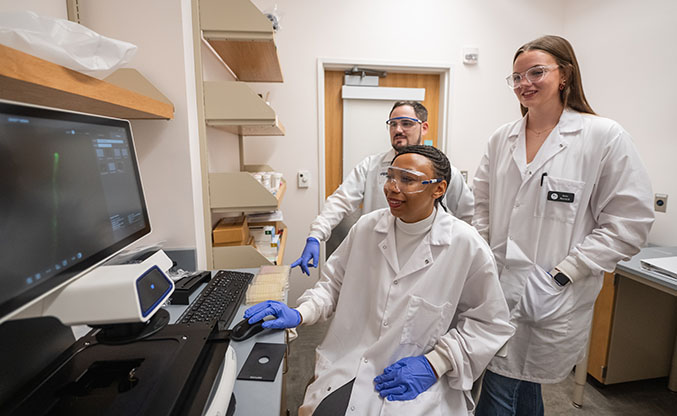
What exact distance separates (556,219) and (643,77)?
1832 mm

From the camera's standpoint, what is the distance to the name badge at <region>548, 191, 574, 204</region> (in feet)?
4.07

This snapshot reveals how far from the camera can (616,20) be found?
246cm

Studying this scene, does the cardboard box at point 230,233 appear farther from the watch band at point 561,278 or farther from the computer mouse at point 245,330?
the watch band at point 561,278

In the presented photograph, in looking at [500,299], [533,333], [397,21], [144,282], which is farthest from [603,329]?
[397,21]

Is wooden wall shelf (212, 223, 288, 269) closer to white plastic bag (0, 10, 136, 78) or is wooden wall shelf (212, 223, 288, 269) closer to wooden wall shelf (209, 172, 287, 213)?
wooden wall shelf (209, 172, 287, 213)

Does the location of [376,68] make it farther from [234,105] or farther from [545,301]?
[545,301]

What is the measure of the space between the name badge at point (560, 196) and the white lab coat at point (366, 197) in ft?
1.97

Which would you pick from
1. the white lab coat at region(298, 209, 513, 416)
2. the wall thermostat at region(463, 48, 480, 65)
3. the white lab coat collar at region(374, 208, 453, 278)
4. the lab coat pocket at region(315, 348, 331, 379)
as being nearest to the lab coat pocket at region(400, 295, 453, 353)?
the white lab coat at region(298, 209, 513, 416)

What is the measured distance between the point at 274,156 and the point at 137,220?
6.26ft

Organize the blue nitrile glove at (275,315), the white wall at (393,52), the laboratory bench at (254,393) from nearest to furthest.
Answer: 1. the laboratory bench at (254,393)
2. the blue nitrile glove at (275,315)
3. the white wall at (393,52)

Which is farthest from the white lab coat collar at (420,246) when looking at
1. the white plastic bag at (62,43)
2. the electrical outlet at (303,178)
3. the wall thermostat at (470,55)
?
the wall thermostat at (470,55)

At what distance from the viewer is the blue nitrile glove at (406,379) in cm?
95

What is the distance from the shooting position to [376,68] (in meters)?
2.81

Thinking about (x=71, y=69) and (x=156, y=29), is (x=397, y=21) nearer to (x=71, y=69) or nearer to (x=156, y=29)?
(x=156, y=29)
